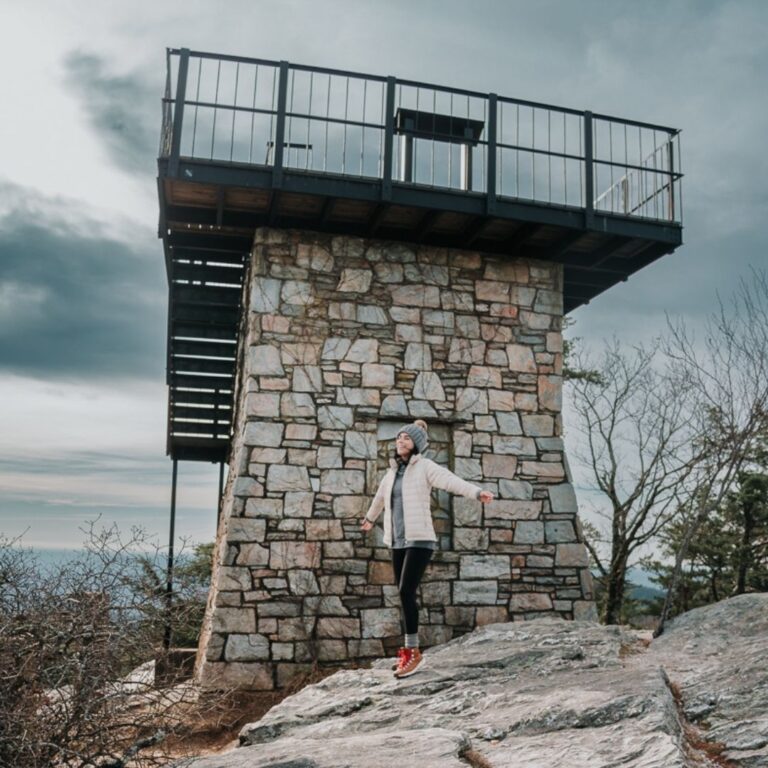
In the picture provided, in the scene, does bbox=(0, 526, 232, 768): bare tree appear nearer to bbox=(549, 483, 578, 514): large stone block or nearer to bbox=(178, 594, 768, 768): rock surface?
bbox=(178, 594, 768, 768): rock surface

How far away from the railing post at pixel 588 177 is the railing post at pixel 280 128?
3.24 meters

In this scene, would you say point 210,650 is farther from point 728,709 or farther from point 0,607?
point 728,709

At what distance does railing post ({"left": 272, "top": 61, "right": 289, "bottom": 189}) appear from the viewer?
778cm

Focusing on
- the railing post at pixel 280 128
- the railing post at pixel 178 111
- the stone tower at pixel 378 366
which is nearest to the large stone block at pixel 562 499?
the stone tower at pixel 378 366

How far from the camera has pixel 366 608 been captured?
25.4 ft

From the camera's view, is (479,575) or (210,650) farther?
(479,575)

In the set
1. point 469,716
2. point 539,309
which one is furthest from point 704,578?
point 469,716

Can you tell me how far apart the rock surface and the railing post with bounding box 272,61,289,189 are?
4.52 metres

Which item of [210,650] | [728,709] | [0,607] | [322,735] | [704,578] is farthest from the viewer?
[704,578]

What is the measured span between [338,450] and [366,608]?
60.4 inches

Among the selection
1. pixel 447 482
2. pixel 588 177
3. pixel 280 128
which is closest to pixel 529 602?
pixel 447 482

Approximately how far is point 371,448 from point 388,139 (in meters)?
3.11

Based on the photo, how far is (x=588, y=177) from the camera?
28.5ft

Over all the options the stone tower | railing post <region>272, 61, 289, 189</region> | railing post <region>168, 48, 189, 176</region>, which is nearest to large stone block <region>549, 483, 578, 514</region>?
the stone tower
